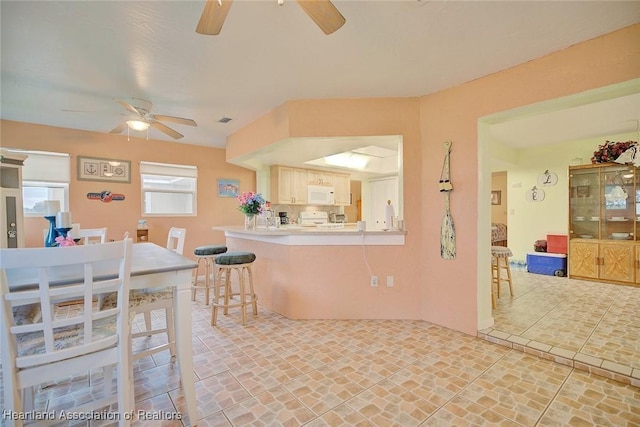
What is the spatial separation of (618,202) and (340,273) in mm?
4661

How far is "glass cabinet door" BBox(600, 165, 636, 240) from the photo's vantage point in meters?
4.23

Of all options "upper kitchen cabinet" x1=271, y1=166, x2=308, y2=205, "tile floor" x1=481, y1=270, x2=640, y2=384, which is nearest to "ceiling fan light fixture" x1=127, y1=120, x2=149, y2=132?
"upper kitchen cabinet" x1=271, y1=166, x2=308, y2=205

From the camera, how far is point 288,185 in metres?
5.76

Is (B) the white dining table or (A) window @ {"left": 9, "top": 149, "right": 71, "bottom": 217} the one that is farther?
(A) window @ {"left": 9, "top": 149, "right": 71, "bottom": 217}

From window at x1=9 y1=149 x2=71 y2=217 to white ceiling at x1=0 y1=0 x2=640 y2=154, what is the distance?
864 millimetres

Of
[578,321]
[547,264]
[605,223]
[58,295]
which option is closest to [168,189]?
[58,295]

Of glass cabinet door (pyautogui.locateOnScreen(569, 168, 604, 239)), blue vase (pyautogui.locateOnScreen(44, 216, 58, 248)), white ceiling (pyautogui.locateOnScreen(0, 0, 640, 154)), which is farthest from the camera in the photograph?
glass cabinet door (pyautogui.locateOnScreen(569, 168, 604, 239))

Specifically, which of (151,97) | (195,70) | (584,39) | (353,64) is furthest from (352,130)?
(151,97)

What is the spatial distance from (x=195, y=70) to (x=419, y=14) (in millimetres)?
1864

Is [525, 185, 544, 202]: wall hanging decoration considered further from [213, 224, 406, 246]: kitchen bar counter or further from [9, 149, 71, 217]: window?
[9, 149, 71, 217]: window

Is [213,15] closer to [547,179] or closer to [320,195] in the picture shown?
[320,195]

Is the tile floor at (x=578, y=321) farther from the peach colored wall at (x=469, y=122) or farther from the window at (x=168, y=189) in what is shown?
the window at (x=168, y=189)

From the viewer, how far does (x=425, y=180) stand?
3.06 meters

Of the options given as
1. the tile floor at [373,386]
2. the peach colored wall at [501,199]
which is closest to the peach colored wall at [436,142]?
the tile floor at [373,386]
